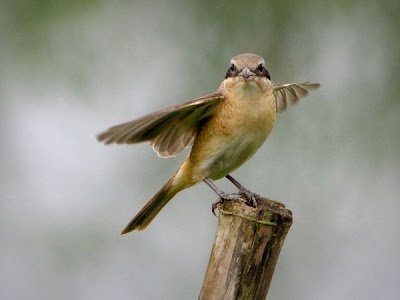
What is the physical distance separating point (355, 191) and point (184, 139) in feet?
12.2

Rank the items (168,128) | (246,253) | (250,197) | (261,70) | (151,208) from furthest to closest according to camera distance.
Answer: (151,208) < (261,70) < (168,128) < (250,197) < (246,253)

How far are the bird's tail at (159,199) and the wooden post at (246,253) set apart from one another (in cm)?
145

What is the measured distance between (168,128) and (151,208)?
2.69ft

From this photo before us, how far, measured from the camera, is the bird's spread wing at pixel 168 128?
18.0 ft

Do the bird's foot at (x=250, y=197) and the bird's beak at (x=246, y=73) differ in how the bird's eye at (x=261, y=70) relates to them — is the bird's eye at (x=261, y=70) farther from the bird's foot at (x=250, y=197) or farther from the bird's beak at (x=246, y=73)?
the bird's foot at (x=250, y=197)

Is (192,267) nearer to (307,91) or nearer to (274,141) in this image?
(274,141)

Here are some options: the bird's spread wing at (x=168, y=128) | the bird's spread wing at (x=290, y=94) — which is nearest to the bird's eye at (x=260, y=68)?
the bird's spread wing at (x=168, y=128)

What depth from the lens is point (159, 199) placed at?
6.77 m

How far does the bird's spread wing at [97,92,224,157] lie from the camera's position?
5.48 meters

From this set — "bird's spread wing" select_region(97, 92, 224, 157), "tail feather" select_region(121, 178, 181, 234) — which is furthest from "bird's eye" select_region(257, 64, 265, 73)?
"tail feather" select_region(121, 178, 181, 234)

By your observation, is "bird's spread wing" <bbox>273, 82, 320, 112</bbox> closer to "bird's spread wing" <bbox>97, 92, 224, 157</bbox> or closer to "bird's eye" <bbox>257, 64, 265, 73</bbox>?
"bird's eye" <bbox>257, 64, 265, 73</bbox>

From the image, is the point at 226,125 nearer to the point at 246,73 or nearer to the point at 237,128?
the point at 237,128

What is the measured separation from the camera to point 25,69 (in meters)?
10.4

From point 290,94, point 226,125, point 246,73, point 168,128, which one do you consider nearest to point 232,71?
point 246,73
